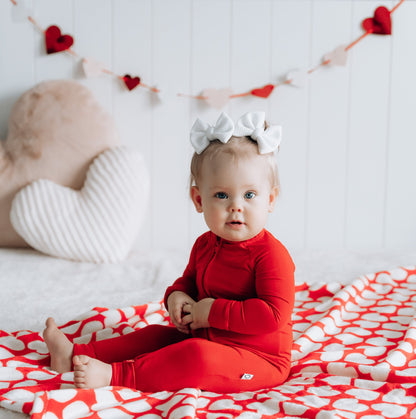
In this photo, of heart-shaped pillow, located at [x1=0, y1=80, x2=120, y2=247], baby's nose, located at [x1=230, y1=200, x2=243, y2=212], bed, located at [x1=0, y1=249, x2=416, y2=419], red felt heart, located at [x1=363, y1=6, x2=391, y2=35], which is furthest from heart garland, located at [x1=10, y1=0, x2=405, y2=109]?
baby's nose, located at [x1=230, y1=200, x2=243, y2=212]

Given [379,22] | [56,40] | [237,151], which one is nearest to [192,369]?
[237,151]

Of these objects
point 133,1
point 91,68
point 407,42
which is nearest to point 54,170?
point 91,68

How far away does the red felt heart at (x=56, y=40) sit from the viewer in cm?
195

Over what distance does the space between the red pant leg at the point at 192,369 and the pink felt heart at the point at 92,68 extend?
1.31 m

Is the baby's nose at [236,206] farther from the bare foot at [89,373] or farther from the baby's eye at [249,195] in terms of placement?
the bare foot at [89,373]

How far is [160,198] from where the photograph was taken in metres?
2.07

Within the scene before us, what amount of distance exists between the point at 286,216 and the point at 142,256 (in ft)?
1.88

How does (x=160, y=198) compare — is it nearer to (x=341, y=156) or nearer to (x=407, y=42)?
(x=341, y=156)

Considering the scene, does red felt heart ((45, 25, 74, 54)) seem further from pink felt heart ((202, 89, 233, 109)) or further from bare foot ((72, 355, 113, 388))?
bare foot ((72, 355, 113, 388))

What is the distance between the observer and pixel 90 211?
72.3 inches

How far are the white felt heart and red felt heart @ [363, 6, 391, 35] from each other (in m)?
0.96

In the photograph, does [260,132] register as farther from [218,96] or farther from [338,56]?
[338,56]

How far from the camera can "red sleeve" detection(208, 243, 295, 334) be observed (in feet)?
3.05

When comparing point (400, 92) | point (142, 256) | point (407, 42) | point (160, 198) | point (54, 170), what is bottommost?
point (142, 256)
